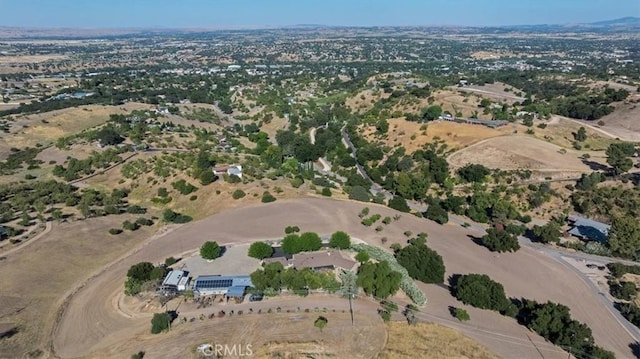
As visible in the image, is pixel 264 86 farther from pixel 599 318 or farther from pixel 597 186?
pixel 599 318

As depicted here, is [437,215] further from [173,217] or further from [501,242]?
[173,217]

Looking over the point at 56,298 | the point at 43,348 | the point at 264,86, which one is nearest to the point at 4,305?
the point at 56,298

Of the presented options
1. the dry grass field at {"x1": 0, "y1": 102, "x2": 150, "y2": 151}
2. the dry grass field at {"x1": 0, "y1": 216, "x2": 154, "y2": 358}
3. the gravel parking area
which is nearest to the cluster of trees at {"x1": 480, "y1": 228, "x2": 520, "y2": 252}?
the gravel parking area

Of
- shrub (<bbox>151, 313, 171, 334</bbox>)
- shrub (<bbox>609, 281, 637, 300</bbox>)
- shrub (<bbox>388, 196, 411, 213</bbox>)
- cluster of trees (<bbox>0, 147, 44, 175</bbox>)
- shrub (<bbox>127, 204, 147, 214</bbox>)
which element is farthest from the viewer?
cluster of trees (<bbox>0, 147, 44, 175</bbox>)

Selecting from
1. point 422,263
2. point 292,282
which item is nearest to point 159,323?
point 292,282

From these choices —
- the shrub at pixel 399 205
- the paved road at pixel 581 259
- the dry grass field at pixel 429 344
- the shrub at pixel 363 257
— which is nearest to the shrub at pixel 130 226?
the shrub at pixel 363 257

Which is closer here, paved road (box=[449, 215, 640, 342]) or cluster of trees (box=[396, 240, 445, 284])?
paved road (box=[449, 215, 640, 342])

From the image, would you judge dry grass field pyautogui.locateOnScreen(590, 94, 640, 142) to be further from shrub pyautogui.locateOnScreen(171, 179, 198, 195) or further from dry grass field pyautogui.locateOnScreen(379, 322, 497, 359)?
shrub pyautogui.locateOnScreen(171, 179, 198, 195)
